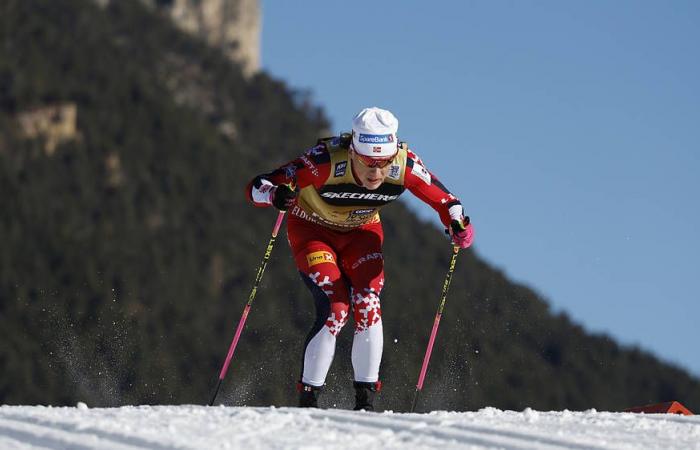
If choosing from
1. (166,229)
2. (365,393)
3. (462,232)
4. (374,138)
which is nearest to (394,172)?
(374,138)

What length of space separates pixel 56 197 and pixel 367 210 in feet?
248

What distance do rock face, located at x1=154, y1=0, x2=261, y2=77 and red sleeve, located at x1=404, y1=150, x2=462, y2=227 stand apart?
377 ft

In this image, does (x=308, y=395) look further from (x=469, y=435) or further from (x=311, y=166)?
(x=469, y=435)

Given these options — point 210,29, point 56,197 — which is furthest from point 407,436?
point 210,29

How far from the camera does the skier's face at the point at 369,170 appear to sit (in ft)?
27.1

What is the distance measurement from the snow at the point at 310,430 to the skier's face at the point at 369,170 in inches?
61.3

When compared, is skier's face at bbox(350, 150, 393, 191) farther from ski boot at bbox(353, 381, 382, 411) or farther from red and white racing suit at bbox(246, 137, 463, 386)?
ski boot at bbox(353, 381, 382, 411)

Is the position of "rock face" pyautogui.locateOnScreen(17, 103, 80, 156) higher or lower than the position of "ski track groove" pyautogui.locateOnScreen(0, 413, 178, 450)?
higher

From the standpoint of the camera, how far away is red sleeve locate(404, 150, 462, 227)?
8.53 meters

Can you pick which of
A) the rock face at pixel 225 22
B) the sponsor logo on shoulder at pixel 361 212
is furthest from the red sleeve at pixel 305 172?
the rock face at pixel 225 22

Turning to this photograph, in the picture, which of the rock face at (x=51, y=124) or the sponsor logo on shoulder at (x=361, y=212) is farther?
the rock face at (x=51, y=124)

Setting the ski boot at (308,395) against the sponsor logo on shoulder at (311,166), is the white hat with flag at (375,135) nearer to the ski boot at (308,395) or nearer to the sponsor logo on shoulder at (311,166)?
the sponsor logo on shoulder at (311,166)

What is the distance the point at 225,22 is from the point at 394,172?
11714 centimetres

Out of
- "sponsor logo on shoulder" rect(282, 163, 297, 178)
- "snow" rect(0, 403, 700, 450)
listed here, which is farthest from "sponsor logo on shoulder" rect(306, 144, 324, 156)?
"snow" rect(0, 403, 700, 450)
